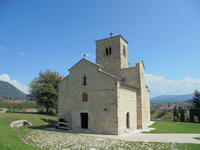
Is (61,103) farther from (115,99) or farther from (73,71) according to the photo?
(115,99)

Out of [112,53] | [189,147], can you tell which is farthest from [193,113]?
[189,147]

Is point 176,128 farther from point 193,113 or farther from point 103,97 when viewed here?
point 193,113

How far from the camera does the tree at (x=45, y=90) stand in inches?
1312

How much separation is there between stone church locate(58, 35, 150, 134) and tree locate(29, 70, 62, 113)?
13975 millimetres

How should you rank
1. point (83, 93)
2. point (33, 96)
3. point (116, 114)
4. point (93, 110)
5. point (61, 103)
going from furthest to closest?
point (33, 96) < point (61, 103) < point (83, 93) < point (93, 110) < point (116, 114)

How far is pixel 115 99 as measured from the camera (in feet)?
53.4

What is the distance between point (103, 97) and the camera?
56.3 feet

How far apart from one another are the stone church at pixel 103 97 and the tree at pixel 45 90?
45.9 ft

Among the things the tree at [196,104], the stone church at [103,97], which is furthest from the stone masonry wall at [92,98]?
the tree at [196,104]

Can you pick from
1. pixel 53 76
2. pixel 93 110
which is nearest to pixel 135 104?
pixel 93 110

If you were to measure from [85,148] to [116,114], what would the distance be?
689cm

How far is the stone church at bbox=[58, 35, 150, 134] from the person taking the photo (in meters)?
16.5

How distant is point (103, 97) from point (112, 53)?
915 cm

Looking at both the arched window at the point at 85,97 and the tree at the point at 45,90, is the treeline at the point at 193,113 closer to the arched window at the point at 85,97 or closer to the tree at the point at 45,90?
the arched window at the point at 85,97
